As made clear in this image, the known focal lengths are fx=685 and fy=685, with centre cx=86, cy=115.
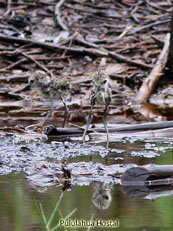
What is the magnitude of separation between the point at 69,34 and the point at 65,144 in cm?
704

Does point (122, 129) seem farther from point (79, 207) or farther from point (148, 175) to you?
point (79, 207)

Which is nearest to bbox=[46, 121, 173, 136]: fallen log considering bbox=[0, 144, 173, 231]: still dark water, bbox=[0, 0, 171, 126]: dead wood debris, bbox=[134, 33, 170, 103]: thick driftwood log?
bbox=[0, 144, 173, 231]: still dark water

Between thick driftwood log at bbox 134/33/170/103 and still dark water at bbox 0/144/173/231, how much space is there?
5.18m

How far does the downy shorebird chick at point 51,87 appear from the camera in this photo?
8711 mm

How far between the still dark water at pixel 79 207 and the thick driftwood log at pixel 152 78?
5.18 metres

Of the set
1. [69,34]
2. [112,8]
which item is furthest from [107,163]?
[112,8]

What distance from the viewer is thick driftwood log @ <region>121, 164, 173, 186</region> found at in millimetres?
5082

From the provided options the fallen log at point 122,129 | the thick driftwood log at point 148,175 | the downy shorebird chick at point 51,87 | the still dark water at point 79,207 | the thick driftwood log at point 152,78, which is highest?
the thick driftwood log at point 152,78

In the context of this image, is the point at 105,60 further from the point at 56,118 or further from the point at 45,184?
the point at 45,184

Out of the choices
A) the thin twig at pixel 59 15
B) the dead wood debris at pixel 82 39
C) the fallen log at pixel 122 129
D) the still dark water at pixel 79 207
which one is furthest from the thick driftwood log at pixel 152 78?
the still dark water at pixel 79 207

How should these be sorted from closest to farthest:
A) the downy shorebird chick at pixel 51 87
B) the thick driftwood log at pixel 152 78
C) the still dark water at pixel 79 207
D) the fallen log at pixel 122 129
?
the still dark water at pixel 79 207, the fallen log at pixel 122 129, the downy shorebird chick at pixel 51 87, the thick driftwood log at pixel 152 78

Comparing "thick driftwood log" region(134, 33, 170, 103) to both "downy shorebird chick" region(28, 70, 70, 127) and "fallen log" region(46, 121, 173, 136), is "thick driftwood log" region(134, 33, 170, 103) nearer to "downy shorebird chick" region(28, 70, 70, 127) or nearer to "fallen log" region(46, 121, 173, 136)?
"downy shorebird chick" region(28, 70, 70, 127)

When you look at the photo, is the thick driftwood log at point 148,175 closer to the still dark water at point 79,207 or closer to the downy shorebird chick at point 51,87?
the still dark water at point 79,207

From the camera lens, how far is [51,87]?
888 centimetres
